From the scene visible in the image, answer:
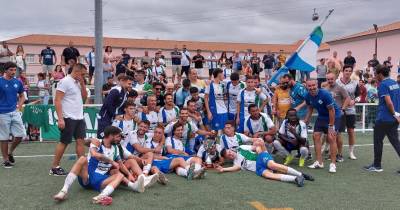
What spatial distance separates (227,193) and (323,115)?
3096 millimetres

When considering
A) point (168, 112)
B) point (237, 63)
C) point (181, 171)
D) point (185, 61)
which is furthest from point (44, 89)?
point (181, 171)

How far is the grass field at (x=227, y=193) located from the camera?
600cm

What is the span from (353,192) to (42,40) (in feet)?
186

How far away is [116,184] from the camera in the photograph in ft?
20.9

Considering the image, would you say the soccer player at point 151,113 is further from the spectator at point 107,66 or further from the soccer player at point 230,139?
the spectator at point 107,66

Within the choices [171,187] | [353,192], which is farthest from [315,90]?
[171,187]

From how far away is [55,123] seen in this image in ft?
39.6

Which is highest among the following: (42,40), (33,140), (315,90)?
(42,40)

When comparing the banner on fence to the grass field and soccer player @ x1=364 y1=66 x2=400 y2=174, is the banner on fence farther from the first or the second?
soccer player @ x1=364 y1=66 x2=400 y2=174

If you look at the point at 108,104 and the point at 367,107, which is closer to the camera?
the point at 108,104

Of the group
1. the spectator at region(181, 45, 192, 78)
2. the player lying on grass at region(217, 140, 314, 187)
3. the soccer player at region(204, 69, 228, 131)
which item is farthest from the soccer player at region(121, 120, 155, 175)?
the spectator at region(181, 45, 192, 78)

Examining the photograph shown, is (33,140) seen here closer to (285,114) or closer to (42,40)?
(285,114)

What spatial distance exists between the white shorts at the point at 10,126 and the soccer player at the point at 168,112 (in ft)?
9.12

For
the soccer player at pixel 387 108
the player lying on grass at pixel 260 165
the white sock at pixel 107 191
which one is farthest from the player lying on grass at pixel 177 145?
the soccer player at pixel 387 108
